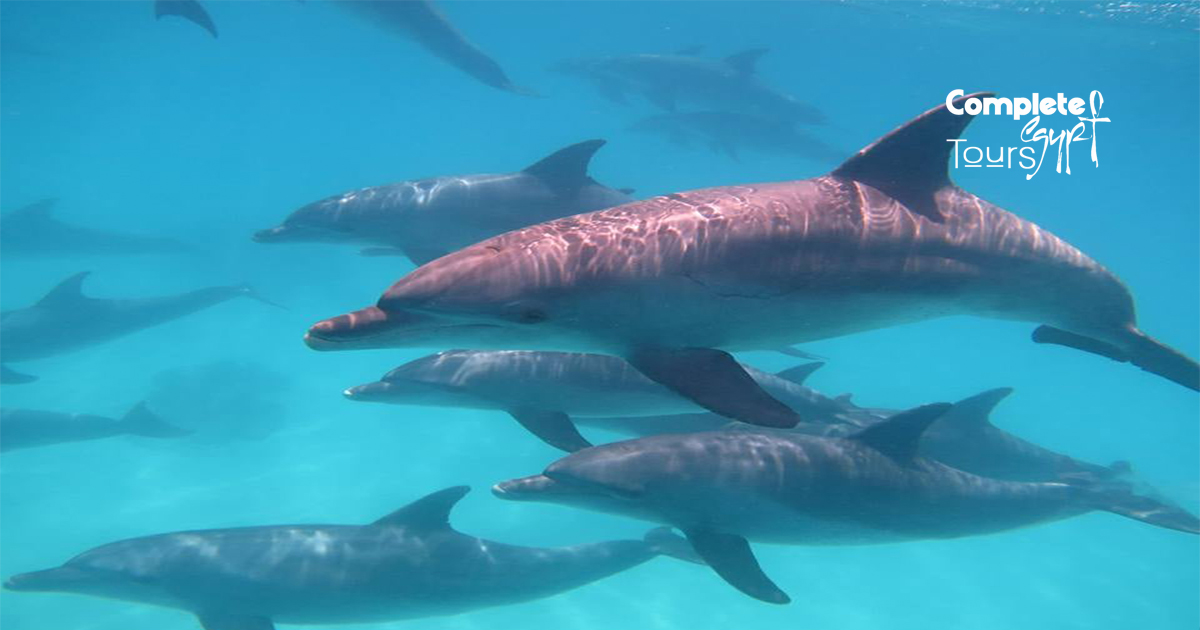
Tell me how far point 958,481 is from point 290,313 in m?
21.7

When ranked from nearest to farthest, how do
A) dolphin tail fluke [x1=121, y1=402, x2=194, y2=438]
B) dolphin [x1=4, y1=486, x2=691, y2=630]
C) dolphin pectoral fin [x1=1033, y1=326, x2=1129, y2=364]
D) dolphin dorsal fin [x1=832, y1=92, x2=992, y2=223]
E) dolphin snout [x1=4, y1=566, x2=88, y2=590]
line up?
dolphin dorsal fin [x1=832, y1=92, x2=992, y2=223] < dolphin pectoral fin [x1=1033, y1=326, x2=1129, y2=364] < dolphin [x1=4, y1=486, x2=691, y2=630] < dolphin snout [x1=4, y1=566, x2=88, y2=590] < dolphin tail fluke [x1=121, y1=402, x2=194, y2=438]

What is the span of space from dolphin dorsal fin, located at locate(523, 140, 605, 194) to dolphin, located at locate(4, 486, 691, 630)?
317cm

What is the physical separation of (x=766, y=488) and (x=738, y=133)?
20.1 m

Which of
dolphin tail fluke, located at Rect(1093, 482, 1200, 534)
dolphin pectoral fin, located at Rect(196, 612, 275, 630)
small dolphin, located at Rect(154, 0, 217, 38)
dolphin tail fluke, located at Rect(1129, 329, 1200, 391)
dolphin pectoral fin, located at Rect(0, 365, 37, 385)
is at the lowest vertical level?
dolphin pectoral fin, located at Rect(196, 612, 275, 630)

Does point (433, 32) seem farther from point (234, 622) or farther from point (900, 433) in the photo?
point (900, 433)

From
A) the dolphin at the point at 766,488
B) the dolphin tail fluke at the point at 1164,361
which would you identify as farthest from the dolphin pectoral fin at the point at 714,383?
the dolphin tail fluke at the point at 1164,361

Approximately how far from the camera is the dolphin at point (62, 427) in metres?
12.7

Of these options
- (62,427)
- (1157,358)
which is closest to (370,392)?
(1157,358)

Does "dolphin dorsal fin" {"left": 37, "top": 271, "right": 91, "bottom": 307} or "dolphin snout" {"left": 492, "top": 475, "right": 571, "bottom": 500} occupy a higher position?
"dolphin dorsal fin" {"left": 37, "top": 271, "right": 91, "bottom": 307}

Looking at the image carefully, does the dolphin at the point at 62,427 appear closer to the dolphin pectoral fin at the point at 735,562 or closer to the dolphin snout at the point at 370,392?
the dolphin snout at the point at 370,392

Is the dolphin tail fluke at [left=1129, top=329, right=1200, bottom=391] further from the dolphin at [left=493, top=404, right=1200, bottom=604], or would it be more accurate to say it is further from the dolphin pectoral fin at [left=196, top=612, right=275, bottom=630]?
the dolphin pectoral fin at [left=196, top=612, right=275, bottom=630]

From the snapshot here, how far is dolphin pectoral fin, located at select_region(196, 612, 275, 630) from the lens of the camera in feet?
23.7

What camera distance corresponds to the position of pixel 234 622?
7.25 m

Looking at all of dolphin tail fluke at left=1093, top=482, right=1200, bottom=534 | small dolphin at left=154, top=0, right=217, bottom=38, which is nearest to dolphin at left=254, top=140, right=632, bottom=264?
dolphin tail fluke at left=1093, top=482, right=1200, bottom=534
